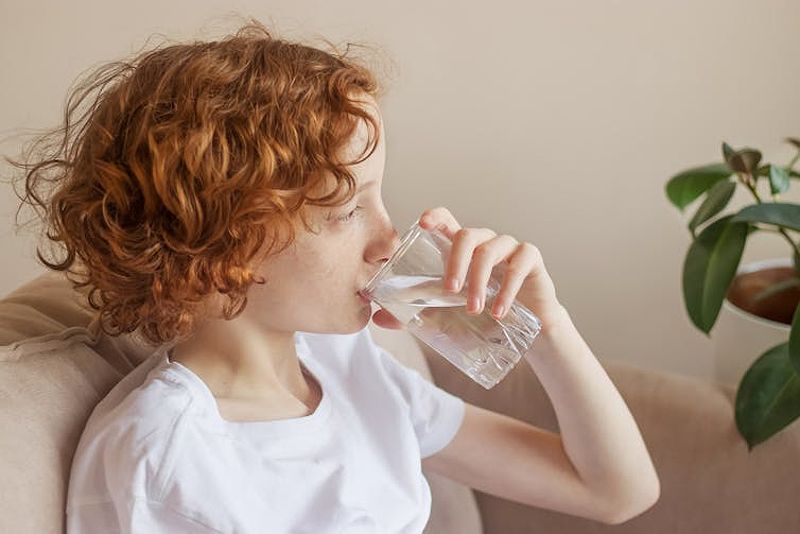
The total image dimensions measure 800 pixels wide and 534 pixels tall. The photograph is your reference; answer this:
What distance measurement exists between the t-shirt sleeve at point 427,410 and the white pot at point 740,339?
535 mm

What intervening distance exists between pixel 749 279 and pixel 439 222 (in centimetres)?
87

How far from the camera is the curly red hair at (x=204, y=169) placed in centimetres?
89

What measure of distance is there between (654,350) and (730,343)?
38 cm

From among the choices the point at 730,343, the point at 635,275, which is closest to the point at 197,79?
the point at 730,343

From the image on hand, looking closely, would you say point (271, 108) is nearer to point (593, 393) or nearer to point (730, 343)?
point (593, 393)

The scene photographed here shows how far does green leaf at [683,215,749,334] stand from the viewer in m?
1.51

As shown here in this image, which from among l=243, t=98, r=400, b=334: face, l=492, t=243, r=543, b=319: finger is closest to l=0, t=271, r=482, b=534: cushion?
l=243, t=98, r=400, b=334: face

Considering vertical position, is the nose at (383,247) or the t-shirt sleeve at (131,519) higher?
the nose at (383,247)

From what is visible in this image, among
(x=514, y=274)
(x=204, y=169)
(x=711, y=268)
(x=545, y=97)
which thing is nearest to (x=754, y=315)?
(x=711, y=268)

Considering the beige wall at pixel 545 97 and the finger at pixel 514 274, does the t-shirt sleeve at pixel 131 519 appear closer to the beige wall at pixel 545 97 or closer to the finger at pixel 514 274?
the finger at pixel 514 274

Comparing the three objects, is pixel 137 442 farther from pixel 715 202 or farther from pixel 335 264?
pixel 715 202

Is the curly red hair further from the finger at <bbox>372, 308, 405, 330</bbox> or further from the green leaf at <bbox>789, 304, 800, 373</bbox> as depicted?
the green leaf at <bbox>789, 304, 800, 373</bbox>

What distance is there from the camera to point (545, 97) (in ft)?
5.99

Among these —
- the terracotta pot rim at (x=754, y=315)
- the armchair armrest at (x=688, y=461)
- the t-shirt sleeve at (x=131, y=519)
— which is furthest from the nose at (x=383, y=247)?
the terracotta pot rim at (x=754, y=315)
